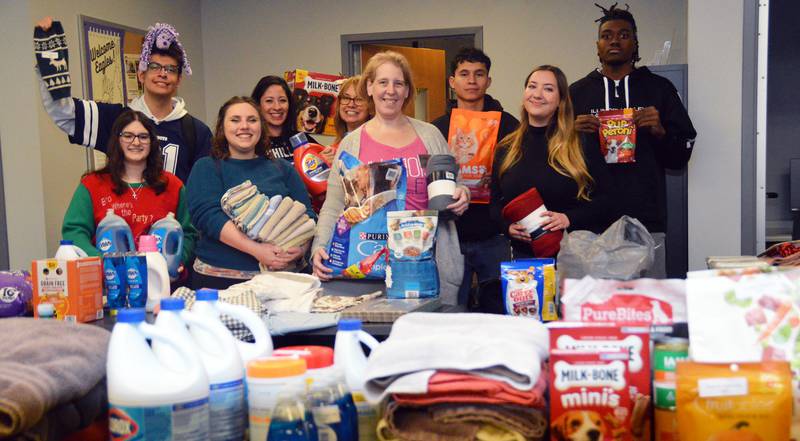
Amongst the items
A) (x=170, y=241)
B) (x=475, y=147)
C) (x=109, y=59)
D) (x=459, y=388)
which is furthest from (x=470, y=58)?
(x=109, y=59)

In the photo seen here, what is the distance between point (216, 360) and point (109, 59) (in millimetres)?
4683

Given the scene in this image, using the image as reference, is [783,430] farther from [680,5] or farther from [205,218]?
[680,5]

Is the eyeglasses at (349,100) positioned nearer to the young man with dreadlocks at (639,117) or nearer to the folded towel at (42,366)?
the young man with dreadlocks at (639,117)

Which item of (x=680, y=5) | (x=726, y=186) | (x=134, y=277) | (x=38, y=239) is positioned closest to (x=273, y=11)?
(x=38, y=239)

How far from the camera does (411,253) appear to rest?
2275 millimetres

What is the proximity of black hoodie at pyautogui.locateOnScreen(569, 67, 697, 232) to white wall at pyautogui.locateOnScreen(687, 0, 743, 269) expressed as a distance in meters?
0.13

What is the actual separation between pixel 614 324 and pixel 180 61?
9.61ft

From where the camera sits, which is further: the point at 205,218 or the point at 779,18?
the point at 779,18

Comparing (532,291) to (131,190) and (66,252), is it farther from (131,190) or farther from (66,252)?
(131,190)

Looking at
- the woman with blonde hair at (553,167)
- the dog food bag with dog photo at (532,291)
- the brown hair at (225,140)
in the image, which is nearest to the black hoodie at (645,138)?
the woman with blonde hair at (553,167)

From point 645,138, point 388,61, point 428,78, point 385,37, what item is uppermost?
point 385,37

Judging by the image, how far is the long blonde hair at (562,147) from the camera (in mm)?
2998

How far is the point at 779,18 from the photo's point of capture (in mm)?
5000

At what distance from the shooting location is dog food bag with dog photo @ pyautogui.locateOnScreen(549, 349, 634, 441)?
1259mm
